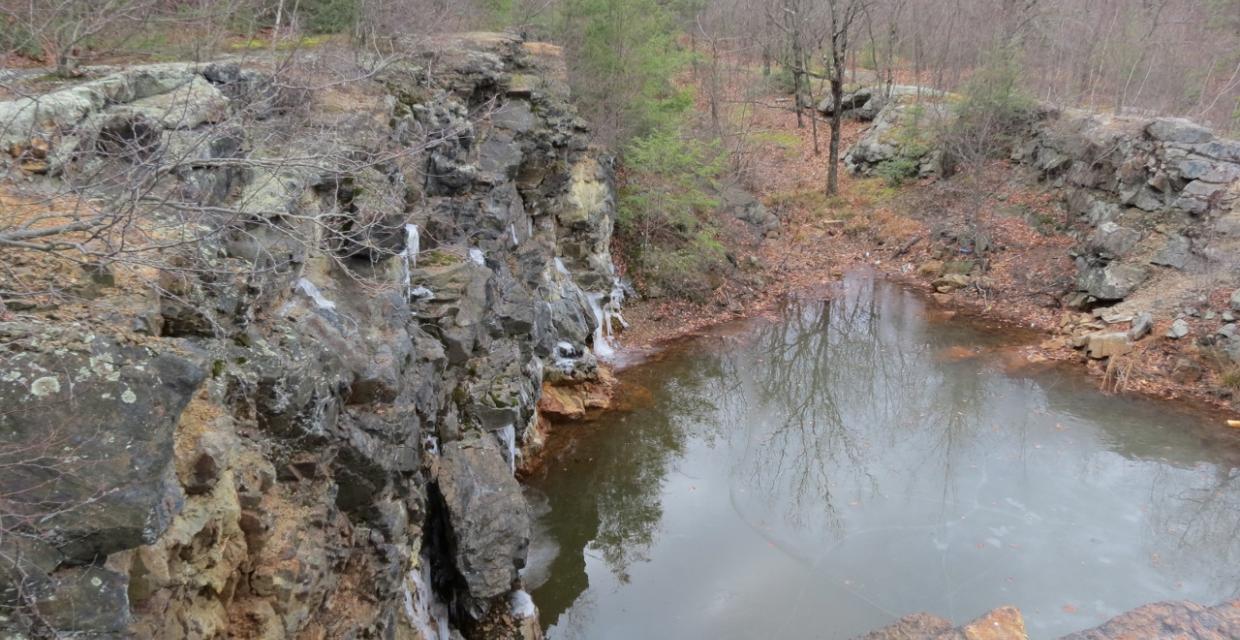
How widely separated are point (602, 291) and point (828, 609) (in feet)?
32.1

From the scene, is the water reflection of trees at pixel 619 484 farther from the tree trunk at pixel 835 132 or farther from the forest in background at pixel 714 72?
the tree trunk at pixel 835 132

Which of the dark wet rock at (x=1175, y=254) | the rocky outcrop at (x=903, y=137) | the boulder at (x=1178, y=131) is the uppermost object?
the boulder at (x=1178, y=131)

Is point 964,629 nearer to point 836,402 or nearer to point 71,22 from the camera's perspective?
point 71,22

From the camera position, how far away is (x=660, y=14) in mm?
22781

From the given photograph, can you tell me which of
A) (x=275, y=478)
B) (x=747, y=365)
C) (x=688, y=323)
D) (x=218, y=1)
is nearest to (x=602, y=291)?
(x=688, y=323)

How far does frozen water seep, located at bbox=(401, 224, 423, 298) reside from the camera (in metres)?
9.73

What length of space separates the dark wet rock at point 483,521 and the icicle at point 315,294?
7.82 ft

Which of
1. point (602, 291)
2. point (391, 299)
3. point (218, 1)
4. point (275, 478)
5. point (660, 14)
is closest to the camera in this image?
point (275, 478)

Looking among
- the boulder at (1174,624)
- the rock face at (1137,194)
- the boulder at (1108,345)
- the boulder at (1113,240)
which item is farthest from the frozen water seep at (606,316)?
the boulder at (1174,624)

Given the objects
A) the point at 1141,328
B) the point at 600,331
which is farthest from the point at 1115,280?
the point at 600,331

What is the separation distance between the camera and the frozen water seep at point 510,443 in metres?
11.0

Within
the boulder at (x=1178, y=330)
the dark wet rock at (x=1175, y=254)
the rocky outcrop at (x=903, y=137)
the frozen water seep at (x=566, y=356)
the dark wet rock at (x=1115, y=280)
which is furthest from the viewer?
the rocky outcrop at (x=903, y=137)

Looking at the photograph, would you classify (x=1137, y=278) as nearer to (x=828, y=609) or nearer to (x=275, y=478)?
(x=828, y=609)

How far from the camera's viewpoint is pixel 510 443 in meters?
11.2
